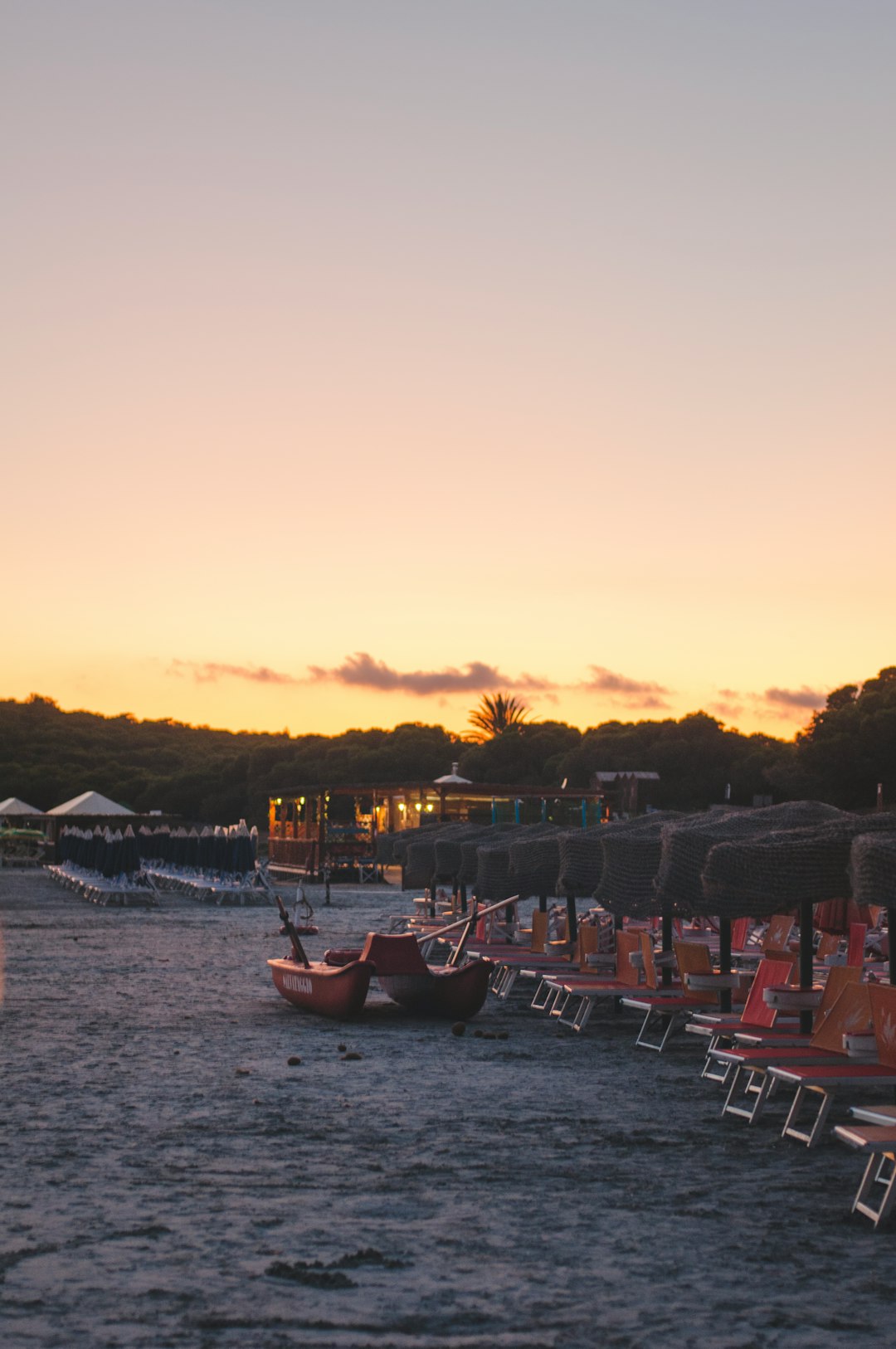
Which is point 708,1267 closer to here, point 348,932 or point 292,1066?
point 292,1066

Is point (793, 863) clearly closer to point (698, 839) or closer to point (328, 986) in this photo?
point (698, 839)

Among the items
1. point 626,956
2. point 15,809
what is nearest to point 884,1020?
point 626,956

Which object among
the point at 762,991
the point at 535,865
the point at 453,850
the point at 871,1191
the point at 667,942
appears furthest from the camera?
the point at 453,850

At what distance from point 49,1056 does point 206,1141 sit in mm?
3992

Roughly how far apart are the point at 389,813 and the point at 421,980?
44333 mm

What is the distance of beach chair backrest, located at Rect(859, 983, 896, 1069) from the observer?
28.3ft

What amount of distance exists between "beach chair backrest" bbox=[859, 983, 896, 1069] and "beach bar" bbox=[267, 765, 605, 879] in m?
33.8

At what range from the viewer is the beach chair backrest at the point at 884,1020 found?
864 cm

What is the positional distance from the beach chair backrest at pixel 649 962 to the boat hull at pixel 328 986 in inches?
110

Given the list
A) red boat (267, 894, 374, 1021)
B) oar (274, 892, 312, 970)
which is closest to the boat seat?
red boat (267, 894, 374, 1021)

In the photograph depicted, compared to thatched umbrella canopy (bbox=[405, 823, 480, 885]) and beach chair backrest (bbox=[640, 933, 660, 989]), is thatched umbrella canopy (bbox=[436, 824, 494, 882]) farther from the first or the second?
beach chair backrest (bbox=[640, 933, 660, 989])

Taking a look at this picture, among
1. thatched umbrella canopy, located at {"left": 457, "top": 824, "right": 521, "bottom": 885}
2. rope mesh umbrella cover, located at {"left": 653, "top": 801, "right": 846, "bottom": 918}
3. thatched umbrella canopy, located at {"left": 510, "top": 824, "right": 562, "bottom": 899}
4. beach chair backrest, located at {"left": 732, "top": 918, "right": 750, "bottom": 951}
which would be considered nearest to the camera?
rope mesh umbrella cover, located at {"left": 653, "top": 801, "right": 846, "bottom": 918}

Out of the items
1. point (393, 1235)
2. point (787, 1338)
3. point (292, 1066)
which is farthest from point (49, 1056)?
point (787, 1338)

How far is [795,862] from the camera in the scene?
10.0 meters
